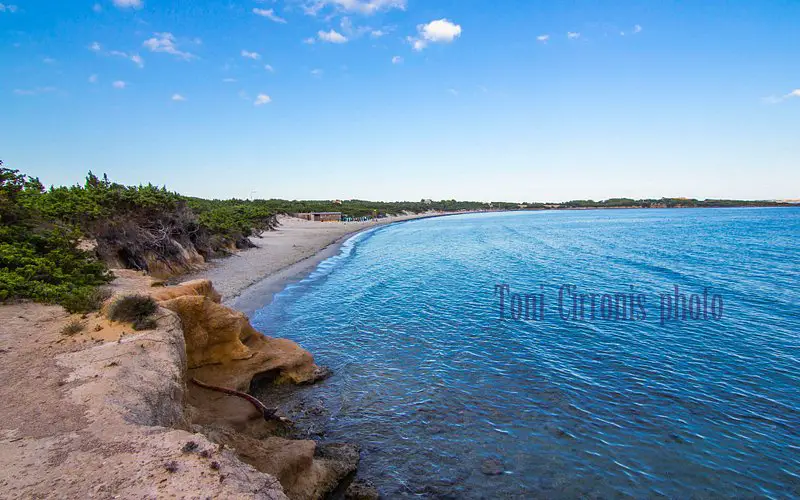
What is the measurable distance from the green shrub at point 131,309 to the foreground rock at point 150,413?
259 mm

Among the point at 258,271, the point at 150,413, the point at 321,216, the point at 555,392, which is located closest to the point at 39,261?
the point at 150,413

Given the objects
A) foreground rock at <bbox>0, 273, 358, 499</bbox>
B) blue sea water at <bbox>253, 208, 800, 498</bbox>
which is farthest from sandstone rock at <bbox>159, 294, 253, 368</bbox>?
blue sea water at <bbox>253, 208, 800, 498</bbox>

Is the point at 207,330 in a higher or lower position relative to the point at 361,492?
higher

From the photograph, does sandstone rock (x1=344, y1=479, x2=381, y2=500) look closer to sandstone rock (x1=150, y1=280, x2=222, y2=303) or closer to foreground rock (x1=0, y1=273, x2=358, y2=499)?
foreground rock (x1=0, y1=273, x2=358, y2=499)

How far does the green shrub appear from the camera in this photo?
33.2ft

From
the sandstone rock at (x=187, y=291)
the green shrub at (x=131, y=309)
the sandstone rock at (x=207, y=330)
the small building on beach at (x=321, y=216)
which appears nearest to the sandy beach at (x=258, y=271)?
the sandstone rock at (x=187, y=291)

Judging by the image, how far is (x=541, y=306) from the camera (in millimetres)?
22547

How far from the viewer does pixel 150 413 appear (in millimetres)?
6715

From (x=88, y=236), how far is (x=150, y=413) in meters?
20.7

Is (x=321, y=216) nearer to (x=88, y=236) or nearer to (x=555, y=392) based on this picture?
(x=88, y=236)

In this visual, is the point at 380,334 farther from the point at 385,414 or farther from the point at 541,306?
the point at 541,306

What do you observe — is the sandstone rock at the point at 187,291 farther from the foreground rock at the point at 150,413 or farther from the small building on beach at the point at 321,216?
the small building on beach at the point at 321,216

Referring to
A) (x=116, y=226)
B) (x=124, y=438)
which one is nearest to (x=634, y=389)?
(x=124, y=438)

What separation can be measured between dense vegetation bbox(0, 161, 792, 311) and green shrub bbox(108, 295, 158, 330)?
210 centimetres
